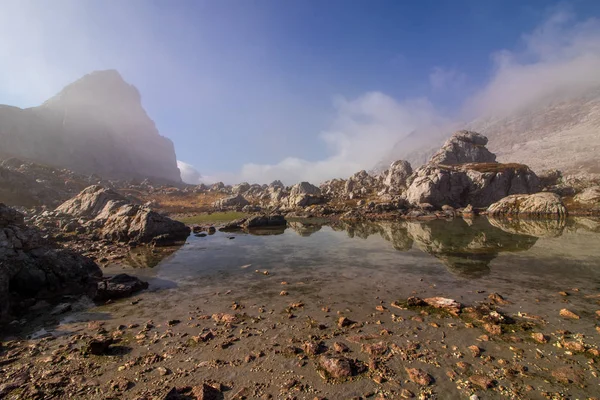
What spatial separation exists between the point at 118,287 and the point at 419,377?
19221 mm

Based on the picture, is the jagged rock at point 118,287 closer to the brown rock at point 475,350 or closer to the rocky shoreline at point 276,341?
the rocky shoreline at point 276,341

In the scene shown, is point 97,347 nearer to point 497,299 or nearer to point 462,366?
point 462,366

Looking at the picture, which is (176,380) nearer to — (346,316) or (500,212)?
(346,316)

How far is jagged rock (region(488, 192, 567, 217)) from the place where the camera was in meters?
60.8

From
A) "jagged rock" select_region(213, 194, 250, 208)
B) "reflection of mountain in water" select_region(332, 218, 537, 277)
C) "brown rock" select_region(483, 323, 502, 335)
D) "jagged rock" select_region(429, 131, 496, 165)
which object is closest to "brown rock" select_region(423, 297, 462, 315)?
"brown rock" select_region(483, 323, 502, 335)

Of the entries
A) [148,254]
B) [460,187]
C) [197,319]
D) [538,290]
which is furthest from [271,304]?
[460,187]

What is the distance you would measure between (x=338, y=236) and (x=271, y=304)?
28118 mm

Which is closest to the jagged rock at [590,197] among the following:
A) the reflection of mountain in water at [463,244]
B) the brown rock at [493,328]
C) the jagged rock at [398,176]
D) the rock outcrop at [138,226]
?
the reflection of mountain in water at [463,244]

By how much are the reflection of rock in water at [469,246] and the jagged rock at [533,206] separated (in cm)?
2850

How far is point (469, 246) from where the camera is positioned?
106 ft

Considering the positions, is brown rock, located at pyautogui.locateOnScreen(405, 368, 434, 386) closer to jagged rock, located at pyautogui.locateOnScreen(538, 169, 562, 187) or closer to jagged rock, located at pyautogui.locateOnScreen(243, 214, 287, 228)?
jagged rock, located at pyautogui.locateOnScreen(243, 214, 287, 228)

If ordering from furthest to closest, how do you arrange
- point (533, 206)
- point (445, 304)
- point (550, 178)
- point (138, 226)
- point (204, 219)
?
1. point (550, 178)
2. point (204, 219)
3. point (533, 206)
4. point (138, 226)
5. point (445, 304)

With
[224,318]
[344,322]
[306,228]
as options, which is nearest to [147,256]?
[224,318]

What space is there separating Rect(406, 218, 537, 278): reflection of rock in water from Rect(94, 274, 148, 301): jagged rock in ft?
80.5
